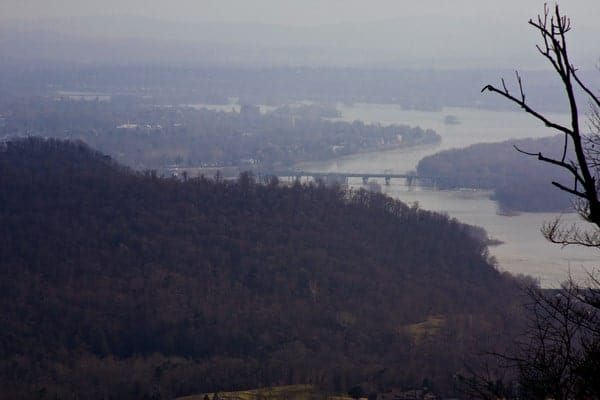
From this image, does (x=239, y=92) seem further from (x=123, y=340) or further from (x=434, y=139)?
(x=123, y=340)

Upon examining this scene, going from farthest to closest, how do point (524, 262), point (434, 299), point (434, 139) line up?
1. point (434, 139)
2. point (524, 262)
3. point (434, 299)

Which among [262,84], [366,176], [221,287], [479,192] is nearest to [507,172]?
[479,192]

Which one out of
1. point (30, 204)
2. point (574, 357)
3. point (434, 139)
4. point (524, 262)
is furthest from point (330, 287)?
point (434, 139)

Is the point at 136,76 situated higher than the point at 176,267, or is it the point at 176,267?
the point at 136,76

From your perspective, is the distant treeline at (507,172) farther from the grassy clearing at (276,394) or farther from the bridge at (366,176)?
the grassy clearing at (276,394)

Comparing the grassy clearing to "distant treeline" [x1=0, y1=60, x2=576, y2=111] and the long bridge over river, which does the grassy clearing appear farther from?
"distant treeline" [x1=0, y1=60, x2=576, y2=111]

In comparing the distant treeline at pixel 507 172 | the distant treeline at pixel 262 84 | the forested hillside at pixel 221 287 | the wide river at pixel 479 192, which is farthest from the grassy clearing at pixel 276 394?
the distant treeline at pixel 262 84

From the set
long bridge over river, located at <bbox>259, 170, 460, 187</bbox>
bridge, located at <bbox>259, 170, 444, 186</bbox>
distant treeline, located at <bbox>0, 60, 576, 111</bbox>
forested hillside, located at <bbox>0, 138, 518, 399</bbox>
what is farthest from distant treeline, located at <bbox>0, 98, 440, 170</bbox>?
forested hillside, located at <bbox>0, 138, 518, 399</bbox>

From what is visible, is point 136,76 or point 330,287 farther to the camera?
point 136,76
